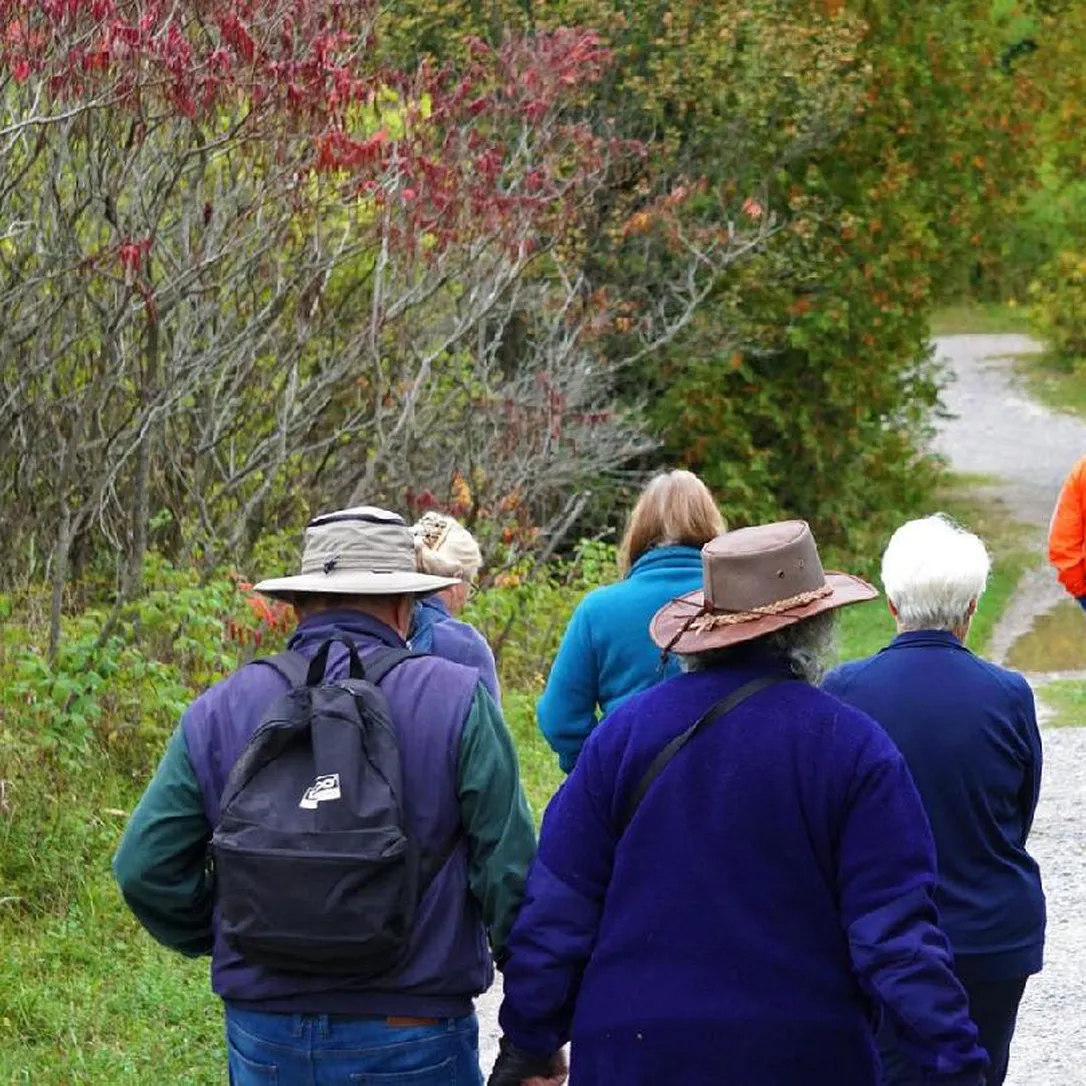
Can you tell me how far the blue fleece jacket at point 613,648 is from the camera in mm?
5242

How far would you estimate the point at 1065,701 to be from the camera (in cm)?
1417

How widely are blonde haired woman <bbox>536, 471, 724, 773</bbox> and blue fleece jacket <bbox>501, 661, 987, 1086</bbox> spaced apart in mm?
1820

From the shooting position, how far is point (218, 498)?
10922mm

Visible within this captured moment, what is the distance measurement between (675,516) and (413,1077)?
6.75 ft

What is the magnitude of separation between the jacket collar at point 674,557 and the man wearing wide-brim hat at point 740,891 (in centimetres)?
173

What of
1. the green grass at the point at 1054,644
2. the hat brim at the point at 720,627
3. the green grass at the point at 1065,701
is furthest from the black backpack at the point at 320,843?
the green grass at the point at 1054,644

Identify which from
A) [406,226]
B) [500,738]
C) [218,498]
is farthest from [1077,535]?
[500,738]

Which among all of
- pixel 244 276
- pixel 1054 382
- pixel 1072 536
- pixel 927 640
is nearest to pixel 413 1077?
pixel 927 640

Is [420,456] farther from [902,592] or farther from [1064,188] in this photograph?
[1064,188]

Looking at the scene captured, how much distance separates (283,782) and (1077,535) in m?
5.85

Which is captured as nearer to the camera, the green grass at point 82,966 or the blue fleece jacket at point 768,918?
the blue fleece jacket at point 768,918

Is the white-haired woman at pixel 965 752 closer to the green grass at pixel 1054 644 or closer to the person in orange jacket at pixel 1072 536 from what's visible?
the person in orange jacket at pixel 1072 536

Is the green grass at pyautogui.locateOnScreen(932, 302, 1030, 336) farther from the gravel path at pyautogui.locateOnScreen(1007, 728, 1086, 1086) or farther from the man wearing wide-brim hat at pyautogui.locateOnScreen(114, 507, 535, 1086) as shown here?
the man wearing wide-brim hat at pyautogui.locateOnScreen(114, 507, 535, 1086)

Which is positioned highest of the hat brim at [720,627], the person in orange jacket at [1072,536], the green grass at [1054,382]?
the hat brim at [720,627]
